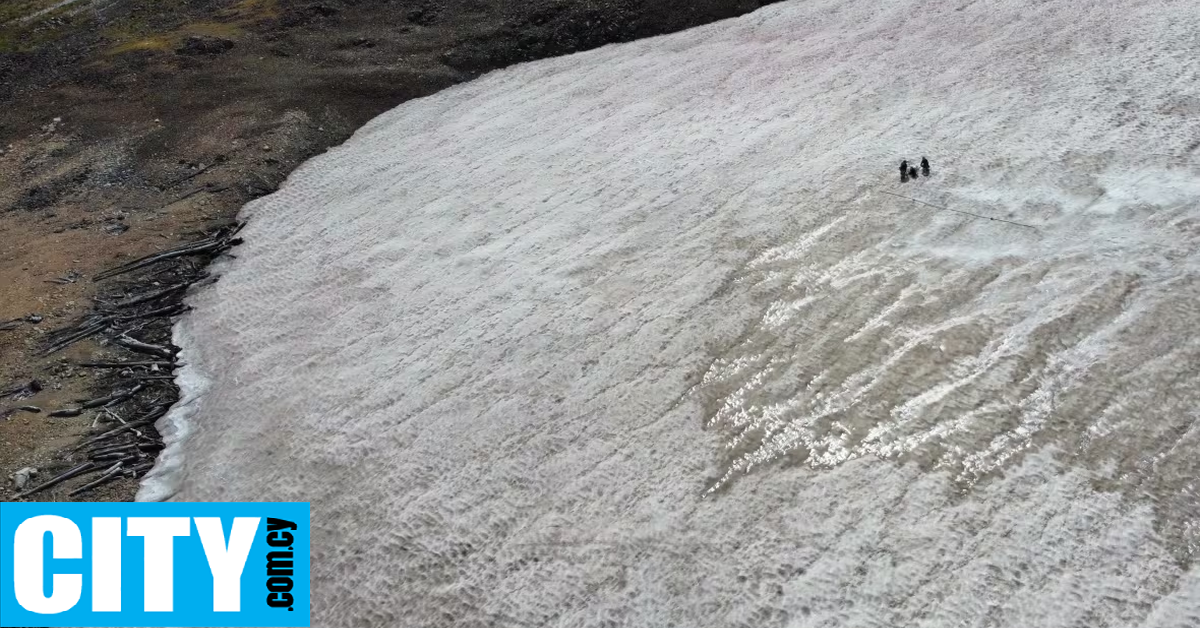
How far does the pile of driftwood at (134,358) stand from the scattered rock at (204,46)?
17.3ft

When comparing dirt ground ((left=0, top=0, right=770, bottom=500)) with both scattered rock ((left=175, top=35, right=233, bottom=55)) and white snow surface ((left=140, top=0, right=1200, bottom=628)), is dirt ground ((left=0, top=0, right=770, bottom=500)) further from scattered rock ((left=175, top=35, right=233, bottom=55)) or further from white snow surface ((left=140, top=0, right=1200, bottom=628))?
white snow surface ((left=140, top=0, right=1200, bottom=628))

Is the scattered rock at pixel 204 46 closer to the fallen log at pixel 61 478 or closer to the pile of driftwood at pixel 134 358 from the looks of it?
the pile of driftwood at pixel 134 358

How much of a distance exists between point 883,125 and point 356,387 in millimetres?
5312

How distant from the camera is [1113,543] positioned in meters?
4.79

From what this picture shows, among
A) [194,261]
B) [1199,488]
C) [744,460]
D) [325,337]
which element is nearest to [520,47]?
[194,261]

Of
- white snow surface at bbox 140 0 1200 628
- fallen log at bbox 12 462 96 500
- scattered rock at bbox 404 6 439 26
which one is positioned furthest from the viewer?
scattered rock at bbox 404 6 439 26

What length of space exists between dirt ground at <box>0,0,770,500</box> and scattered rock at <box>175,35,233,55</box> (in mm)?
32

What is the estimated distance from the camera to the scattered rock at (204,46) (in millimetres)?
13461

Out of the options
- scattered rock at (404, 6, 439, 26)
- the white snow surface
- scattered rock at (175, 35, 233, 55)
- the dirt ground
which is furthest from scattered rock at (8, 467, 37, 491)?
scattered rock at (404, 6, 439, 26)

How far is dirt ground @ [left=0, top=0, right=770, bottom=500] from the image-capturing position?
26.0 feet

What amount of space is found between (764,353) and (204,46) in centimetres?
1081

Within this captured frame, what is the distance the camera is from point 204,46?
44.4ft

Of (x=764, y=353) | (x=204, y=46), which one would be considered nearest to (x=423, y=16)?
(x=204, y=46)

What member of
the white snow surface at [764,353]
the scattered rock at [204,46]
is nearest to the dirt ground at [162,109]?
the scattered rock at [204,46]
